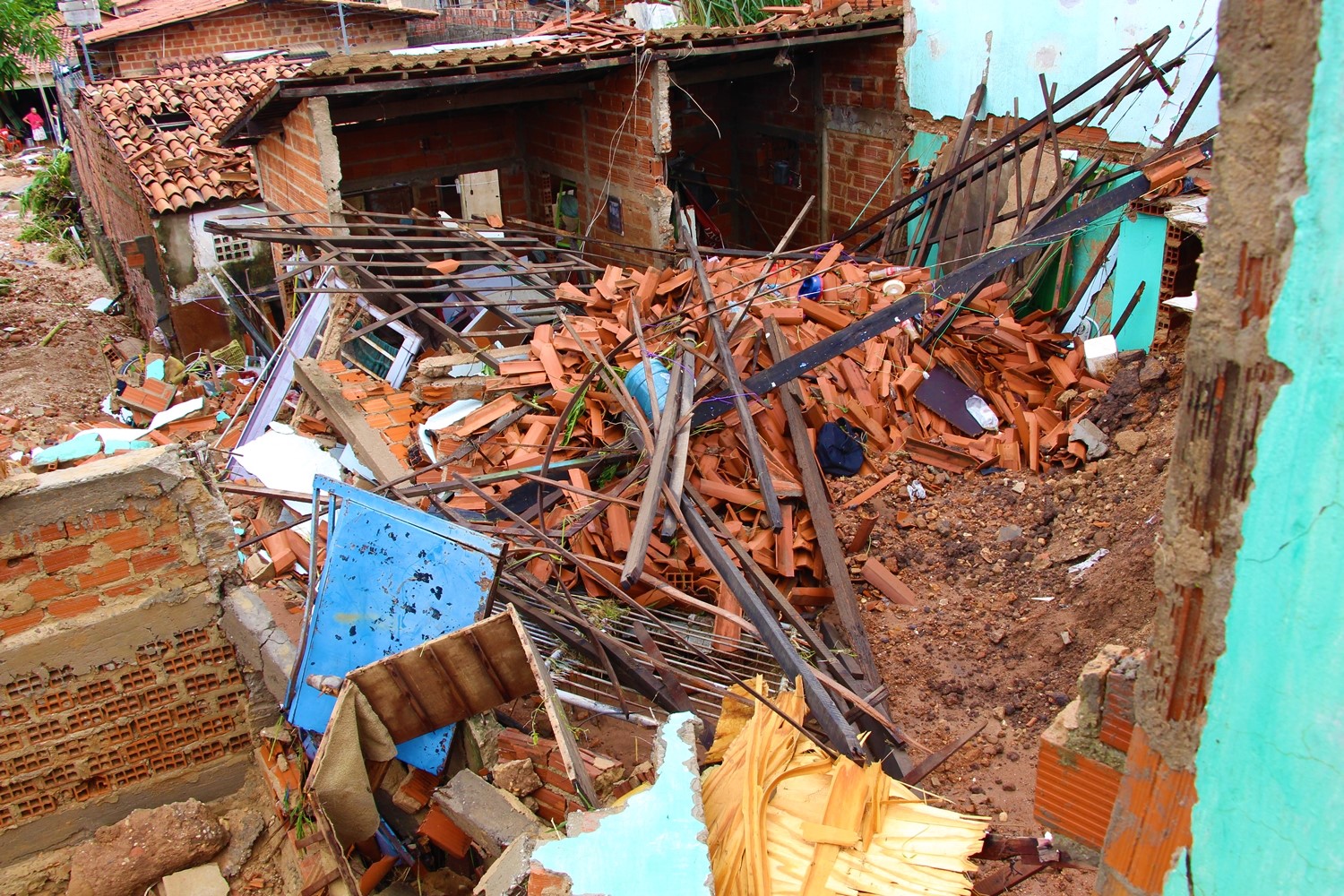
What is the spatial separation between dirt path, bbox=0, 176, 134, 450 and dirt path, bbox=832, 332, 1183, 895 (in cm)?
906

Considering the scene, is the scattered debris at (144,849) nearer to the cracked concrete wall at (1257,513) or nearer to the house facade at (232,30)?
the cracked concrete wall at (1257,513)

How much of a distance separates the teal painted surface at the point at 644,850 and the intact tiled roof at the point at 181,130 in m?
11.5

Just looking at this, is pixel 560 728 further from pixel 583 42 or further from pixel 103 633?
pixel 583 42

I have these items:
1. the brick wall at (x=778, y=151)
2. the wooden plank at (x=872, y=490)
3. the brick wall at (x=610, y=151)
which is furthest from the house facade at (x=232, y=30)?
the wooden plank at (x=872, y=490)

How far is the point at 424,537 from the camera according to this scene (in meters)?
4.68

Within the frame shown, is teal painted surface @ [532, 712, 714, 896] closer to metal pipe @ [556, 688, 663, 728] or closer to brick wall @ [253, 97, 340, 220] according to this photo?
metal pipe @ [556, 688, 663, 728]

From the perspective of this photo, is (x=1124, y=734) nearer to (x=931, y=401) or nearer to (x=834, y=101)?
(x=931, y=401)

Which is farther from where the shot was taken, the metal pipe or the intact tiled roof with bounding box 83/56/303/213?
the intact tiled roof with bounding box 83/56/303/213

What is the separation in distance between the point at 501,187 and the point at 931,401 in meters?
8.03

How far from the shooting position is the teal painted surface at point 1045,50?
8.62m

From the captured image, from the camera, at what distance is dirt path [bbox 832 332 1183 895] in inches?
212

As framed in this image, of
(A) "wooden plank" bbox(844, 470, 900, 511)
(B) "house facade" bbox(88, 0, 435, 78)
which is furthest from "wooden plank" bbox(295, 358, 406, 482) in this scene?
(B) "house facade" bbox(88, 0, 435, 78)

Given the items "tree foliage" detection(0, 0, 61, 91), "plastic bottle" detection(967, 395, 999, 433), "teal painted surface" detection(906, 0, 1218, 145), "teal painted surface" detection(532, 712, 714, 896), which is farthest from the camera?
"tree foliage" detection(0, 0, 61, 91)

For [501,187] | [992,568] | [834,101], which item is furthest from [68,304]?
[992,568]
